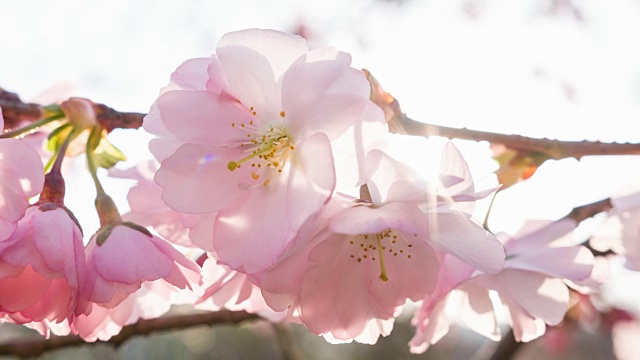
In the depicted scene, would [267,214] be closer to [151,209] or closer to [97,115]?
[151,209]

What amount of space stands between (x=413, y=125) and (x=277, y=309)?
31cm

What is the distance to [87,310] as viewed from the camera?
82 centimetres

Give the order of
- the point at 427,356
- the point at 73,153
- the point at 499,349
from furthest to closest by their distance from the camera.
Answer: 1. the point at 427,356
2. the point at 499,349
3. the point at 73,153

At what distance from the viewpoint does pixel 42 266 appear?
2.50ft

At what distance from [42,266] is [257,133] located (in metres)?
0.29

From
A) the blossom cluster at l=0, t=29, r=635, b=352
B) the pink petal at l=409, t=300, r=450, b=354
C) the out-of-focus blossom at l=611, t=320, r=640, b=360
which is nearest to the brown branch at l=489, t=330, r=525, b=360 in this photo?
the pink petal at l=409, t=300, r=450, b=354

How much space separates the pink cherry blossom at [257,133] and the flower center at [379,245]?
0.14 meters

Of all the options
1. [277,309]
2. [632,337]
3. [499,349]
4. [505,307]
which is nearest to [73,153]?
[277,309]

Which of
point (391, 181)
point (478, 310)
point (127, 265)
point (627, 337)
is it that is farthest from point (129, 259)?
point (627, 337)

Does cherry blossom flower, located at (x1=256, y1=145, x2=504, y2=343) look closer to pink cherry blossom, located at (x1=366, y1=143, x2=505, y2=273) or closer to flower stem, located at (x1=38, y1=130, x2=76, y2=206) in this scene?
pink cherry blossom, located at (x1=366, y1=143, x2=505, y2=273)

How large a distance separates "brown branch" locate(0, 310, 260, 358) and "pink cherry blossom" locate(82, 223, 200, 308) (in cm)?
56

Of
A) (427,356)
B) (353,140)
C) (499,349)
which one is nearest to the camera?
(353,140)

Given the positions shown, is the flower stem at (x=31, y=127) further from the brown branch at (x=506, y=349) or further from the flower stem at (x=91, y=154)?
the brown branch at (x=506, y=349)

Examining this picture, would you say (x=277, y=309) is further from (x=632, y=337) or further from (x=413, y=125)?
(x=632, y=337)
